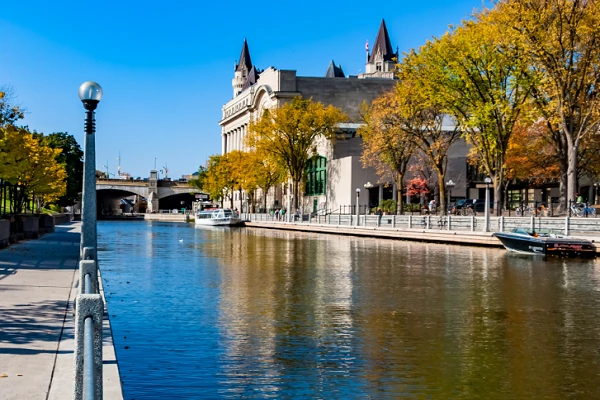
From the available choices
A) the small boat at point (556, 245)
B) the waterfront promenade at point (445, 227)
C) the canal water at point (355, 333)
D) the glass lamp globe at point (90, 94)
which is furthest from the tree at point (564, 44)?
the glass lamp globe at point (90, 94)

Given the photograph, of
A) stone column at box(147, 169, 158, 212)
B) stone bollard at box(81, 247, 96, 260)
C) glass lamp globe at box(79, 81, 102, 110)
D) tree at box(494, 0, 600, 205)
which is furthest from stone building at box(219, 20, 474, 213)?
stone bollard at box(81, 247, 96, 260)

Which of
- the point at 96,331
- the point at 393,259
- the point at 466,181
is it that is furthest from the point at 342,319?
the point at 466,181

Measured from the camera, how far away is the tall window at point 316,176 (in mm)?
100938

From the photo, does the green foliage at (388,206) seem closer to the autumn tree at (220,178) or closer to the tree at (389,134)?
the tree at (389,134)

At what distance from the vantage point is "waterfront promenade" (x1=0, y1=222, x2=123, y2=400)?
8.43m

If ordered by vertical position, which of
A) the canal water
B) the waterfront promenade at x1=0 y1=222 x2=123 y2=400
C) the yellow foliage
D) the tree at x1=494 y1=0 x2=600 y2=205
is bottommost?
the canal water

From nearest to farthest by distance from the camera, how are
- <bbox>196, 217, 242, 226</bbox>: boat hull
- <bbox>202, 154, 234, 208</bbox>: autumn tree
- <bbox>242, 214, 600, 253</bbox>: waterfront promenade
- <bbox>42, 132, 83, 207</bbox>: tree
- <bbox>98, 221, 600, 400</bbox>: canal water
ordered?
<bbox>98, 221, 600, 400</bbox>: canal water, <bbox>242, 214, 600, 253</bbox>: waterfront promenade, <bbox>196, 217, 242, 226</bbox>: boat hull, <bbox>42, 132, 83, 207</bbox>: tree, <bbox>202, 154, 234, 208</bbox>: autumn tree

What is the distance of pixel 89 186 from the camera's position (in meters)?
12.4

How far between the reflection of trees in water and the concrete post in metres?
2.89

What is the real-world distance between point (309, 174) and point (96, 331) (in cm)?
10106

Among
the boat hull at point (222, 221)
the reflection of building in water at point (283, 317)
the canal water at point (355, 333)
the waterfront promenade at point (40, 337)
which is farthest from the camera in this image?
the boat hull at point (222, 221)

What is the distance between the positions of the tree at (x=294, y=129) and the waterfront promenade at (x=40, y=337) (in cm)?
6792

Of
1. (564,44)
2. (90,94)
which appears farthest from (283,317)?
(564,44)

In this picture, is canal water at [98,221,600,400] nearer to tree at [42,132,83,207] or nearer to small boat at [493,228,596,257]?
small boat at [493,228,596,257]
